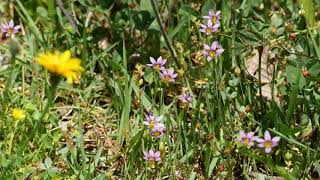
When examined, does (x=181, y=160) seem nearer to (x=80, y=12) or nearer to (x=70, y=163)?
(x=70, y=163)

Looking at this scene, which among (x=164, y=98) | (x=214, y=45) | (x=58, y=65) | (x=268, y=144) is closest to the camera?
(x=58, y=65)

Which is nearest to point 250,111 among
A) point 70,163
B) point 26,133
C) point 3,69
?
point 70,163

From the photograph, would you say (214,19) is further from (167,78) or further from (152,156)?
(152,156)

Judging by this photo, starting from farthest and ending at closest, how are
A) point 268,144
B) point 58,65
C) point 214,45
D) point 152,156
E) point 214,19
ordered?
point 214,19, point 214,45, point 152,156, point 268,144, point 58,65

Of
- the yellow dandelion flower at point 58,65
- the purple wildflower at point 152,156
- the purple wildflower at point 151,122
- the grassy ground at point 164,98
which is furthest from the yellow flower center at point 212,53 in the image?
the yellow dandelion flower at point 58,65

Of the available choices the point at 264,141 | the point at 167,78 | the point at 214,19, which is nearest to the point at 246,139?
the point at 264,141

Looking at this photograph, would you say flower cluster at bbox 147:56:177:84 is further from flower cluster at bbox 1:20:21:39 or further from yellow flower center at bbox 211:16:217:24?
flower cluster at bbox 1:20:21:39

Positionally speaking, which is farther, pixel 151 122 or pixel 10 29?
pixel 10 29

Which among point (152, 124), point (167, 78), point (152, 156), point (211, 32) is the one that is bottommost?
point (152, 156)

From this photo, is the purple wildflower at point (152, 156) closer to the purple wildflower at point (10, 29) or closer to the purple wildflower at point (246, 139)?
the purple wildflower at point (246, 139)
